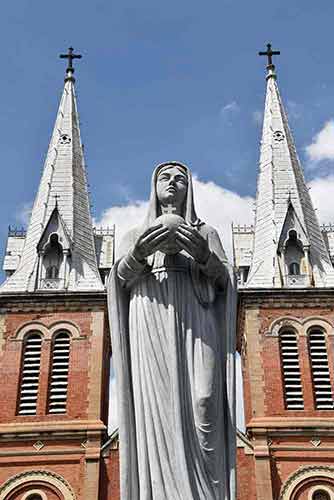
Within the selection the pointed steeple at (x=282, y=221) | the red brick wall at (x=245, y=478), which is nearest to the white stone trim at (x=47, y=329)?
the pointed steeple at (x=282, y=221)

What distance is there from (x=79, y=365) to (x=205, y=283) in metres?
23.9

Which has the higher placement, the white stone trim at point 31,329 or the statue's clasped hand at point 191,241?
the white stone trim at point 31,329

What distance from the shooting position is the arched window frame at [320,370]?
28.4m

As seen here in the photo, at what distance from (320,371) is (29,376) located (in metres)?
9.38

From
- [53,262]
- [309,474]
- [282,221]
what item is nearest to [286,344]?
A: [309,474]

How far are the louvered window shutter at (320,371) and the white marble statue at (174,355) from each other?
919 inches

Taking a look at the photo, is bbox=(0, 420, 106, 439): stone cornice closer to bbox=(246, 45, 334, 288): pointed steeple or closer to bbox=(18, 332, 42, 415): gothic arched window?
bbox=(18, 332, 42, 415): gothic arched window

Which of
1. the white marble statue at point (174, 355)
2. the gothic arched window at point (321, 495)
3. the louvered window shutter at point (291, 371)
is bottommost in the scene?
the white marble statue at point (174, 355)

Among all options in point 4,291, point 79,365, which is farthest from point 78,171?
point 79,365

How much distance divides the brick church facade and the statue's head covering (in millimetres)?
21843

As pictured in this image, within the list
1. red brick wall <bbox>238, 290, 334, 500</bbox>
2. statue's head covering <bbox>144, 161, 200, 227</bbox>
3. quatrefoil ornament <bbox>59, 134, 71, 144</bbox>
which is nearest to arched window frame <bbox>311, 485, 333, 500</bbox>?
red brick wall <bbox>238, 290, 334, 500</bbox>

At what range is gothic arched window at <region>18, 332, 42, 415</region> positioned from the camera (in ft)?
93.7

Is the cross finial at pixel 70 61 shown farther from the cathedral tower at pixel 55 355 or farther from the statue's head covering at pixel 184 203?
the statue's head covering at pixel 184 203

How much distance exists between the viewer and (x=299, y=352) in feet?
96.9
